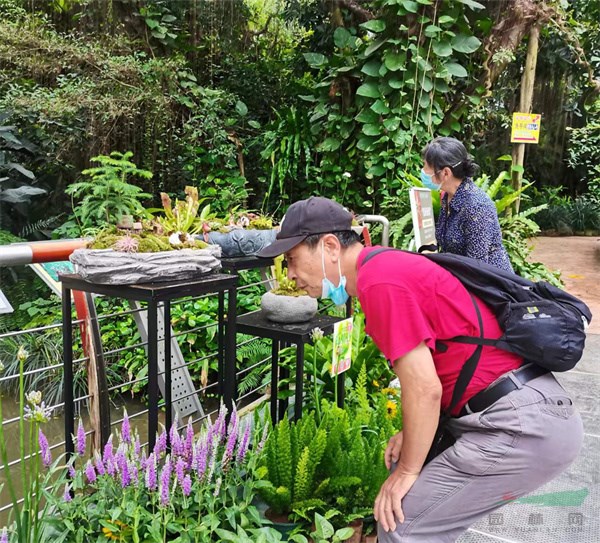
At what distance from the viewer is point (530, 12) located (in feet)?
18.4

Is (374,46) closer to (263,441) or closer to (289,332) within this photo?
(289,332)

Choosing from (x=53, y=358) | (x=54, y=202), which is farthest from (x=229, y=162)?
(x=53, y=358)

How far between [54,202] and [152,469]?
16.7ft

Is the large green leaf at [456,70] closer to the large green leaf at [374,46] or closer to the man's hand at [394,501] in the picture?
the large green leaf at [374,46]

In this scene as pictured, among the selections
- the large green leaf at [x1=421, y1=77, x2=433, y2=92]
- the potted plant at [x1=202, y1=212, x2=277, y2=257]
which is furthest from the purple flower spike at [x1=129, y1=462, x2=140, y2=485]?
the large green leaf at [x1=421, y1=77, x2=433, y2=92]

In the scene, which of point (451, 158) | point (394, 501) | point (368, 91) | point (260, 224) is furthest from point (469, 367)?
point (368, 91)

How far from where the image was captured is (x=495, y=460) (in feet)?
4.15

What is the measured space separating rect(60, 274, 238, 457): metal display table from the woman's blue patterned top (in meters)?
1.40

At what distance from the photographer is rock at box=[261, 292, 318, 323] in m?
2.09

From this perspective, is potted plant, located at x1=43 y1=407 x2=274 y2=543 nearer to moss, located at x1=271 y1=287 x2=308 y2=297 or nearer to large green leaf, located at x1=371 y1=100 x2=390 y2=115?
moss, located at x1=271 y1=287 x2=308 y2=297

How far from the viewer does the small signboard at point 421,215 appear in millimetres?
3343

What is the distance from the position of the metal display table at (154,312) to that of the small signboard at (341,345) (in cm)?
36

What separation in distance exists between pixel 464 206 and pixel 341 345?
122cm

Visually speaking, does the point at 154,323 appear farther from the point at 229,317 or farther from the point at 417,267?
the point at 417,267
